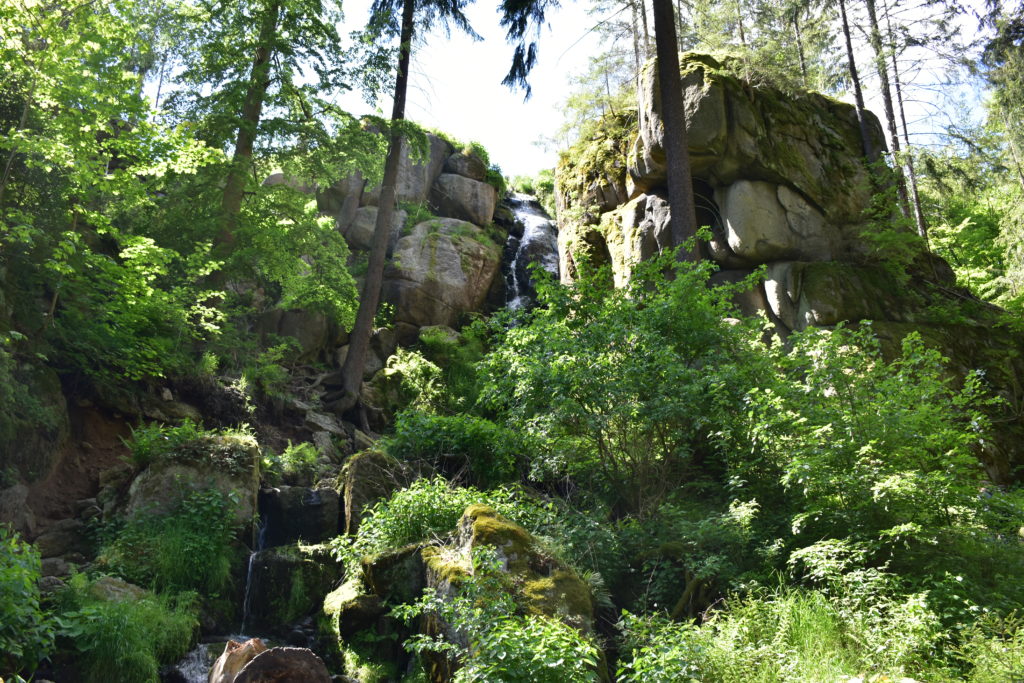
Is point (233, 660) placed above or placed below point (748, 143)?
below

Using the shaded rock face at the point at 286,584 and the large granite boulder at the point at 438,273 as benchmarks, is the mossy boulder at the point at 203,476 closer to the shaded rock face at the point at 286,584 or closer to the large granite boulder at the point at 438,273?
the shaded rock face at the point at 286,584

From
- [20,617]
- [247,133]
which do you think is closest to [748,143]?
[247,133]

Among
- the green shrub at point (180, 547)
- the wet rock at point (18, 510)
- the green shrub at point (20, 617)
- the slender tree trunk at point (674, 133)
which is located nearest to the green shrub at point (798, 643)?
the green shrub at point (20, 617)

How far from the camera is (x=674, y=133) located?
44.6ft

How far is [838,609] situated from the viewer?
6121 millimetres

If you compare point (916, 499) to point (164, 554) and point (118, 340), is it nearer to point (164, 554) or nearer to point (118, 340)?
point (164, 554)

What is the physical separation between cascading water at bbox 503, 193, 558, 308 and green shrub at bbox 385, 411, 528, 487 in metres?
10.0

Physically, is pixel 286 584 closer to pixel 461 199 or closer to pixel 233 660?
pixel 233 660

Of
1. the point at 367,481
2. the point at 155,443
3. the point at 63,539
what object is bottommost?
the point at 63,539

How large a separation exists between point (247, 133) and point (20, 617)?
11.4 meters

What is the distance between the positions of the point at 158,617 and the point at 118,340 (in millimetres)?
5101

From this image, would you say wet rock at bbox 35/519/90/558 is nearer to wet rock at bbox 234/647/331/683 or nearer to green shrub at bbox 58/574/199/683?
green shrub at bbox 58/574/199/683

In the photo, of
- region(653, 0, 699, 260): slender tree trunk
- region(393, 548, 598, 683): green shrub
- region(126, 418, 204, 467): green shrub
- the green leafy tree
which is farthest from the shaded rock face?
region(653, 0, 699, 260): slender tree trunk

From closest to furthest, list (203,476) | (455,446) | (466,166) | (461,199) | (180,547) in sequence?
(180,547) < (203,476) < (455,446) < (461,199) < (466,166)
